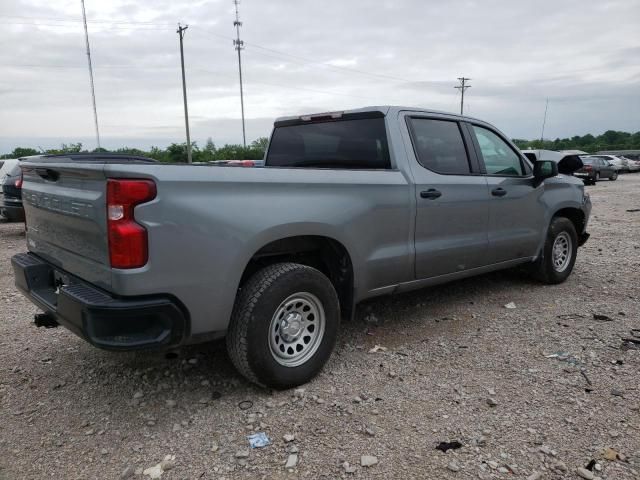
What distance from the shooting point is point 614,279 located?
19.7ft

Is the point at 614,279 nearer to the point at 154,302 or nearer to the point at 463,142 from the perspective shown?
the point at 463,142

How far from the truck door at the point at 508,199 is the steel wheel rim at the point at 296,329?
2129mm

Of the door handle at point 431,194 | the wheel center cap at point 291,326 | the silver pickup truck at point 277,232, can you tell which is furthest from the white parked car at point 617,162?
the wheel center cap at point 291,326

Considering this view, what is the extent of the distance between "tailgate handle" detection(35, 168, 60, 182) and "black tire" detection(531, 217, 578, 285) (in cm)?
467

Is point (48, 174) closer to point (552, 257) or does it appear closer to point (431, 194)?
point (431, 194)

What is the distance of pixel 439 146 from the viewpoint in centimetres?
443

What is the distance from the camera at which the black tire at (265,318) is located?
306 cm

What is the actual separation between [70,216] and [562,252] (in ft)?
17.0

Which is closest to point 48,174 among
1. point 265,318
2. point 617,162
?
point 265,318

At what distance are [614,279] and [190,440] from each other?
5237 millimetres

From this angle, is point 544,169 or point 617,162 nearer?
point 544,169

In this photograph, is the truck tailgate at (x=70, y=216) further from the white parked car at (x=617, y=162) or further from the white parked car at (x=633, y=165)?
the white parked car at (x=633, y=165)

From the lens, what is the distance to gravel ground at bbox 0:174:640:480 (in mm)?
2635

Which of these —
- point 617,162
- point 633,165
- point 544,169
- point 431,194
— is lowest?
point 633,165
